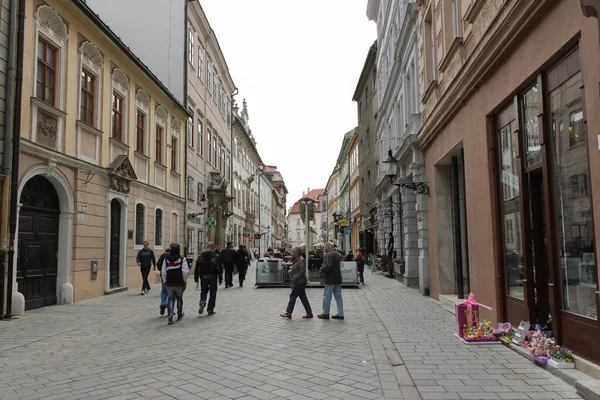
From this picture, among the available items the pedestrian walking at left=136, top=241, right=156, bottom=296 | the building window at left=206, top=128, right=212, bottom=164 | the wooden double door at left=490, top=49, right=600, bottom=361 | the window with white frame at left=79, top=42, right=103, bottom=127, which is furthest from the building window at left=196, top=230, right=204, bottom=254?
the wooden double door at left=490, top=49, right=600, bottom=361

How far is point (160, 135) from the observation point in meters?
21.2

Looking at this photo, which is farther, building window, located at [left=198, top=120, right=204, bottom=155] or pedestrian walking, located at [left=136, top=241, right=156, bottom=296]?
building window, located at [left=198, top=120, right=204, bottom=155]

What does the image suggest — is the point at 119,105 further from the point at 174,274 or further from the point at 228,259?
the point at 174,274

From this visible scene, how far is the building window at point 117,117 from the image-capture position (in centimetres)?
1653

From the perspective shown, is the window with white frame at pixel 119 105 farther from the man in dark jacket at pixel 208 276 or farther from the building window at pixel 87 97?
the man in dark jacket at pixel 208 276

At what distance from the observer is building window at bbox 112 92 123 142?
54.2ft

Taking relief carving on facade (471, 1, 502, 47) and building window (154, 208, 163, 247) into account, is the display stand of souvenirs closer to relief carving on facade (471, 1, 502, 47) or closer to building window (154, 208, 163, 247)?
relief carving on facade (471, 1, 502, 47)

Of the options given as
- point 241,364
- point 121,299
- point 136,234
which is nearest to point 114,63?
point 136,234

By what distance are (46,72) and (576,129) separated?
1195 cm

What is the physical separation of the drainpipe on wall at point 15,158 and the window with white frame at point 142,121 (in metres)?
7.19

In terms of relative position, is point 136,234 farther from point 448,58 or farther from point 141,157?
point 448,58

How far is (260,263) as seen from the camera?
1884cm

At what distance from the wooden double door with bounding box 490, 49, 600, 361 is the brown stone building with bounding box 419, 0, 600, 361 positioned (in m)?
0.01

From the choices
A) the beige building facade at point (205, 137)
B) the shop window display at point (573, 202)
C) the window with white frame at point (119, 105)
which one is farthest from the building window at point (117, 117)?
the shop window display at point (573, 202)
